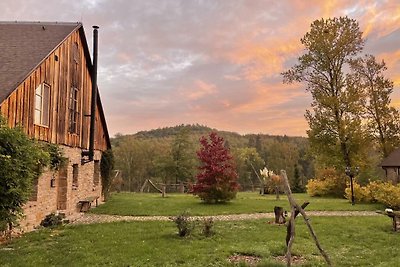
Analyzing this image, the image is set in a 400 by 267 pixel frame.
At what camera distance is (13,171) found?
343 inches

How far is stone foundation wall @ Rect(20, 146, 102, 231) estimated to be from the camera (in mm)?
12348

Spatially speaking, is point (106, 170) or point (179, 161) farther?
point (179, 161)

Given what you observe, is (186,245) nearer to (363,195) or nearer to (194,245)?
(194,245)

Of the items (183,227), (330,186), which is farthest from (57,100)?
(330,186)

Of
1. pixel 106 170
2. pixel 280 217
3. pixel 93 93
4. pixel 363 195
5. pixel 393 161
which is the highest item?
pixel 93 93

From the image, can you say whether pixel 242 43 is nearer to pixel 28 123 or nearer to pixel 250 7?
pixel 250 7

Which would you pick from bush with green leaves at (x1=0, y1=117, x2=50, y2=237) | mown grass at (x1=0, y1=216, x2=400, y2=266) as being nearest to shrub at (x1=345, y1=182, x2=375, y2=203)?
mown grass at (x1=0, y1=216, x2=400, y2=266)

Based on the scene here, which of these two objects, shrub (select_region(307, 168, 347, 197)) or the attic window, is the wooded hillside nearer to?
shrub (select_region(307, 168, 347, 197))


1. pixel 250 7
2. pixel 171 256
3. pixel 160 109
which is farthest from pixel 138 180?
pixel 171 256

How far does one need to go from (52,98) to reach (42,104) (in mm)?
687

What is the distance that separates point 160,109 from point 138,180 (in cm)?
2189

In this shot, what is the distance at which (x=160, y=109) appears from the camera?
3459 centimetres

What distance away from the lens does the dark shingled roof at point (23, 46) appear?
448 inches

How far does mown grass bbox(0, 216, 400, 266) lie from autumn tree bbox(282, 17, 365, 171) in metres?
11.1
